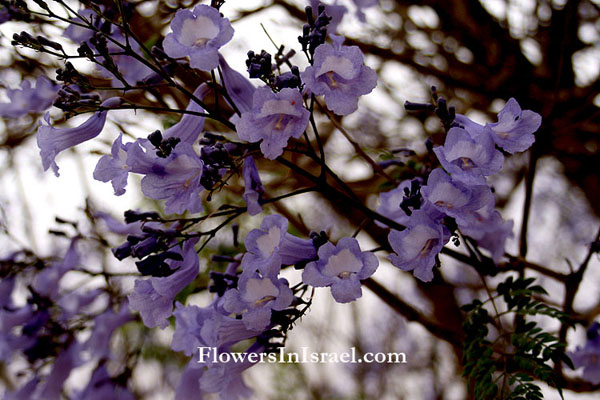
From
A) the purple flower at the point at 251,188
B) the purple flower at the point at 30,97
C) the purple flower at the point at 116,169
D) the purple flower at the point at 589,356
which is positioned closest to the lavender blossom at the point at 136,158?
the purple flower at the point at 116,169

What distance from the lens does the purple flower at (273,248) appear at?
2.65 ft

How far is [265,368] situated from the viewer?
11.3ft

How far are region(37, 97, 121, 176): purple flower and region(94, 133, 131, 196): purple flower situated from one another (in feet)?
0.44

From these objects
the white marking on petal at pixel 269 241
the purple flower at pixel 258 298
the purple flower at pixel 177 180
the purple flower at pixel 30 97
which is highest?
the purple flower at pixel 30 97

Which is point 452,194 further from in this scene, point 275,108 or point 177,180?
point 177,180

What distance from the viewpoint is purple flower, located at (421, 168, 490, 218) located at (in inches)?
29.6

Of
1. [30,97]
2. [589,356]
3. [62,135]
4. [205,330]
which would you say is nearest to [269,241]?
[205,330]

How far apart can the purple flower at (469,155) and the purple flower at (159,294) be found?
552mm

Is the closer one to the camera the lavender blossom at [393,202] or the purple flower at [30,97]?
the lavender blossom at [393,202]

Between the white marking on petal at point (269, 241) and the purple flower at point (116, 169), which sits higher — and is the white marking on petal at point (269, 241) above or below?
below

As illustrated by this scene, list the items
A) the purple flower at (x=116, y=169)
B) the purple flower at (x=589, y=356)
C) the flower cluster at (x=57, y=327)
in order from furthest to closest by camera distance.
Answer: the flower cluster at (x=57, y=327) < the purple flower at (x=589, y=356) < the purple flower at (x=116, y=169)

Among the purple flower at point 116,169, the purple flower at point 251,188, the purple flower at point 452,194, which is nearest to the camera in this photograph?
the purple flower at point 452,194

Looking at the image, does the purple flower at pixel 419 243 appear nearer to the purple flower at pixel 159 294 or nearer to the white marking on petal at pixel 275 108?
the white marking on petal at pixel 275 108

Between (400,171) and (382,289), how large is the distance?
375mm
